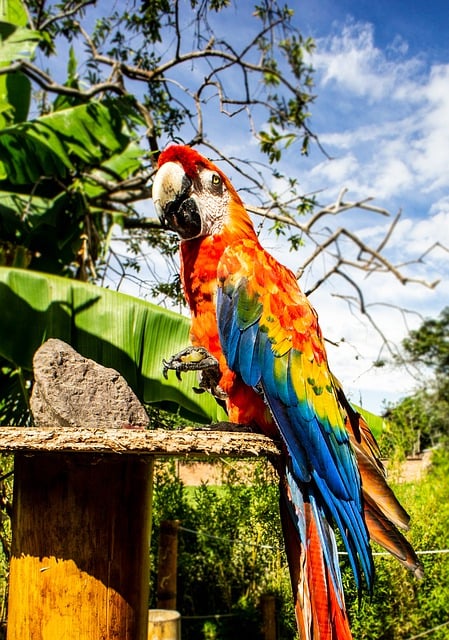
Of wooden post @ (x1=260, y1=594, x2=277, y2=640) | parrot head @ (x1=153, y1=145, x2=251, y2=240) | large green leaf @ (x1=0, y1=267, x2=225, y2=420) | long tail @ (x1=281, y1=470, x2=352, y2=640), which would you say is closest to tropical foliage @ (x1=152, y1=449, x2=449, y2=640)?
wooden post @ (x1=260, y1=594, x2=277, y2=640)

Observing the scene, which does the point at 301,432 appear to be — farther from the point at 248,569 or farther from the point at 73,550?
the point at 248,569

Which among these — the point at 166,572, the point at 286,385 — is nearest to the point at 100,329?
the point at 286,385

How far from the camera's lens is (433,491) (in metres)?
3.77

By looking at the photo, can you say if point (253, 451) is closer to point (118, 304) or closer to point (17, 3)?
point (118, 304)

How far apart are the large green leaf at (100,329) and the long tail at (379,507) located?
993 mm

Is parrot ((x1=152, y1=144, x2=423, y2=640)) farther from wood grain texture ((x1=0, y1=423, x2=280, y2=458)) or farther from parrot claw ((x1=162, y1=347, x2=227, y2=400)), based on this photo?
wood grain texture ((x1=0, y1=423, x2=280, y2=458))

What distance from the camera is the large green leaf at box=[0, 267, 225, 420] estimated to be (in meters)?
2.20

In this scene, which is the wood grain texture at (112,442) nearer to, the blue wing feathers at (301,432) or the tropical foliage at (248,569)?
the blue wing feathers at (301,432)

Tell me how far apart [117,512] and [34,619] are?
0.25m

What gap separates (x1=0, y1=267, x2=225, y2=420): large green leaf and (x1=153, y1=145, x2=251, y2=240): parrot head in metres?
0.98

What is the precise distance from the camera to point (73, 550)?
1068 millimetres

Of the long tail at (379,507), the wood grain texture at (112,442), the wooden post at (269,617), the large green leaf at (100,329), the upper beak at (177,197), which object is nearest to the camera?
the wood grain texture at (112,442)

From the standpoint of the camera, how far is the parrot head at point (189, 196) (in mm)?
1311

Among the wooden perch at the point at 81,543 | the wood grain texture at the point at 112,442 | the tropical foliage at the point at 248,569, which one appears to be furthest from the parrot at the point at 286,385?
the tropical foliage at the point at 248,569
